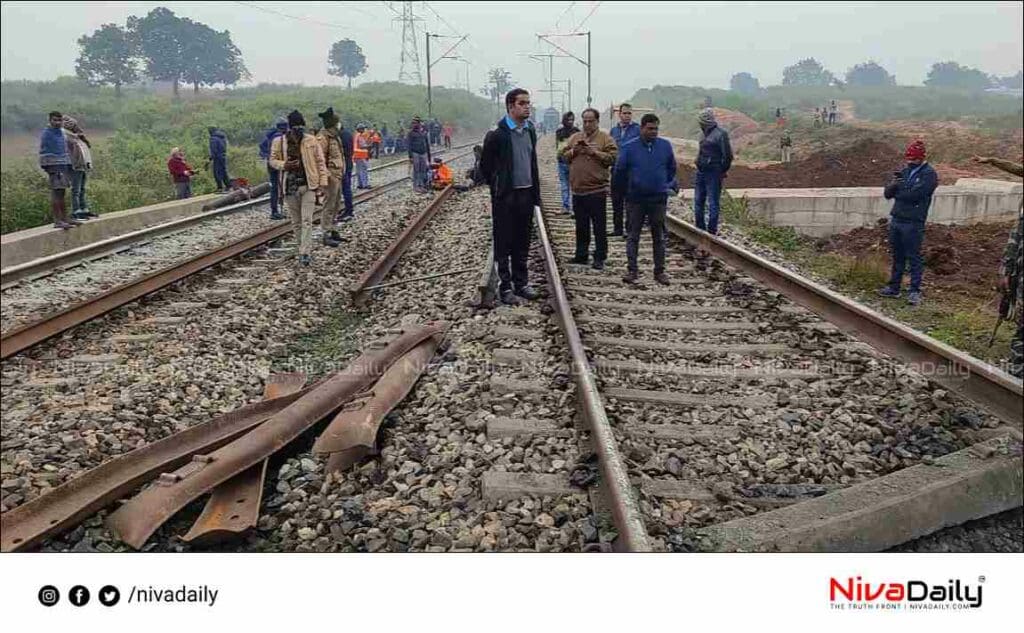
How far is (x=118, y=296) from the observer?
5.90 meters

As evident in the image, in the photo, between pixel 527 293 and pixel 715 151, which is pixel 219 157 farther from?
pixel 527 293

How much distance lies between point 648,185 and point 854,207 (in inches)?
350

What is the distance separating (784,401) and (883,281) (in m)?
4.75

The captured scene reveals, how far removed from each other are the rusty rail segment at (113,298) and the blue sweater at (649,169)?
4648 millimetres

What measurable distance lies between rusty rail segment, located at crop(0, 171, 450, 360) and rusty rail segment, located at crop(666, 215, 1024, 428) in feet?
15.9

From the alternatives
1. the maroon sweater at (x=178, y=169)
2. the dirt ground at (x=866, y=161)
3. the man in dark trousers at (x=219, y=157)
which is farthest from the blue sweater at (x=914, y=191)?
the man in dark trousers at (x=219, y=157)

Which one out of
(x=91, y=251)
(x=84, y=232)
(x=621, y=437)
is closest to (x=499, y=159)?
(x=621, y=437)

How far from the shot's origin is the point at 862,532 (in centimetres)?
308

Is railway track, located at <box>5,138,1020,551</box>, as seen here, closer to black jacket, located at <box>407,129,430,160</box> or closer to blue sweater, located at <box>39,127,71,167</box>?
blue sweater, located at <box>39,127,71,167</box>

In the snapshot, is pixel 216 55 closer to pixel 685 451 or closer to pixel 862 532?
pixel 685 451

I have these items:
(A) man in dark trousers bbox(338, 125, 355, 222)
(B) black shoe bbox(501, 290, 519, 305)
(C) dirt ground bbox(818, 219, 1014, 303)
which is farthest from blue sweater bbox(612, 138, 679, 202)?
(A) man in dark trousers bbox(338, 125, 355, 222)

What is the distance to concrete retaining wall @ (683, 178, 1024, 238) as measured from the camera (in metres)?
14.4

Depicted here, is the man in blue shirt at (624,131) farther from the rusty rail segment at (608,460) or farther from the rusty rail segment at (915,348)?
the rusty rail segment at (608,460)

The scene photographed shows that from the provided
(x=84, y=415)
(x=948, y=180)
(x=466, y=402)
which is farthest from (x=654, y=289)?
(x=948, y=180)
